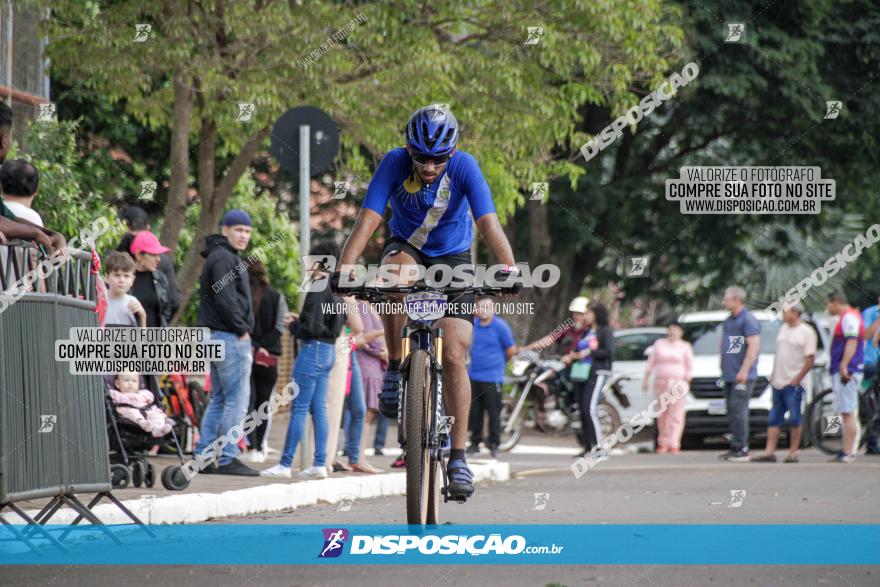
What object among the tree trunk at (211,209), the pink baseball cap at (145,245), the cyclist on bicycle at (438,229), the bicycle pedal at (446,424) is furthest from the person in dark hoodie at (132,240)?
the bicycle pedal at (446,424)

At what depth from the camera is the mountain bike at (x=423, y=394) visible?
7168mm

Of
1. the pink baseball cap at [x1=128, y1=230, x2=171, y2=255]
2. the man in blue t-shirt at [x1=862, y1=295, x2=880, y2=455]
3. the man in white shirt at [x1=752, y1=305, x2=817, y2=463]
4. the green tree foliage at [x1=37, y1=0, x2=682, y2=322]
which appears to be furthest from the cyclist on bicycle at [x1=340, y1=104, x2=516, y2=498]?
the man in blue t-shirt at [x1=862, y1=295, x2=880, y2=455]

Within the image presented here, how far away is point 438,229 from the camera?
771 cm

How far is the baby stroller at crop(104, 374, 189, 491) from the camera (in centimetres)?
1009

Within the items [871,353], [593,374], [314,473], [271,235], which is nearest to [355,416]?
[314,473]

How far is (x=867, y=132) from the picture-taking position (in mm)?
26172

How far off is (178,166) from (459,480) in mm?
9306

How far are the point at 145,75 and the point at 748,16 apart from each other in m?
12.6

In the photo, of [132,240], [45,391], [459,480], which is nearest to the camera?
[45,391]

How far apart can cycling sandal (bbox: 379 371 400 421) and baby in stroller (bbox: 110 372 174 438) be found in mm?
3659

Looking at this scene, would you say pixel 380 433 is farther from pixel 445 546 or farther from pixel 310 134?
pixel 445 546

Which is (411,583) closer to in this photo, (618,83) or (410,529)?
(410,529)

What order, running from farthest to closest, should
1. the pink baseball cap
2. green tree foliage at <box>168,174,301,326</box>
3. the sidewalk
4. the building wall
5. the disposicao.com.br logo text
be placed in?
green tree foliage at <box>168,174,301,326</box>
the building wall
the pink baseball cap
the sidewalk
the disposicao.com.br logo text

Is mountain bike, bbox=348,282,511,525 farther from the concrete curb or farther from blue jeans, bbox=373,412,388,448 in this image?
blue jeans, bbox=373,412,388,448
